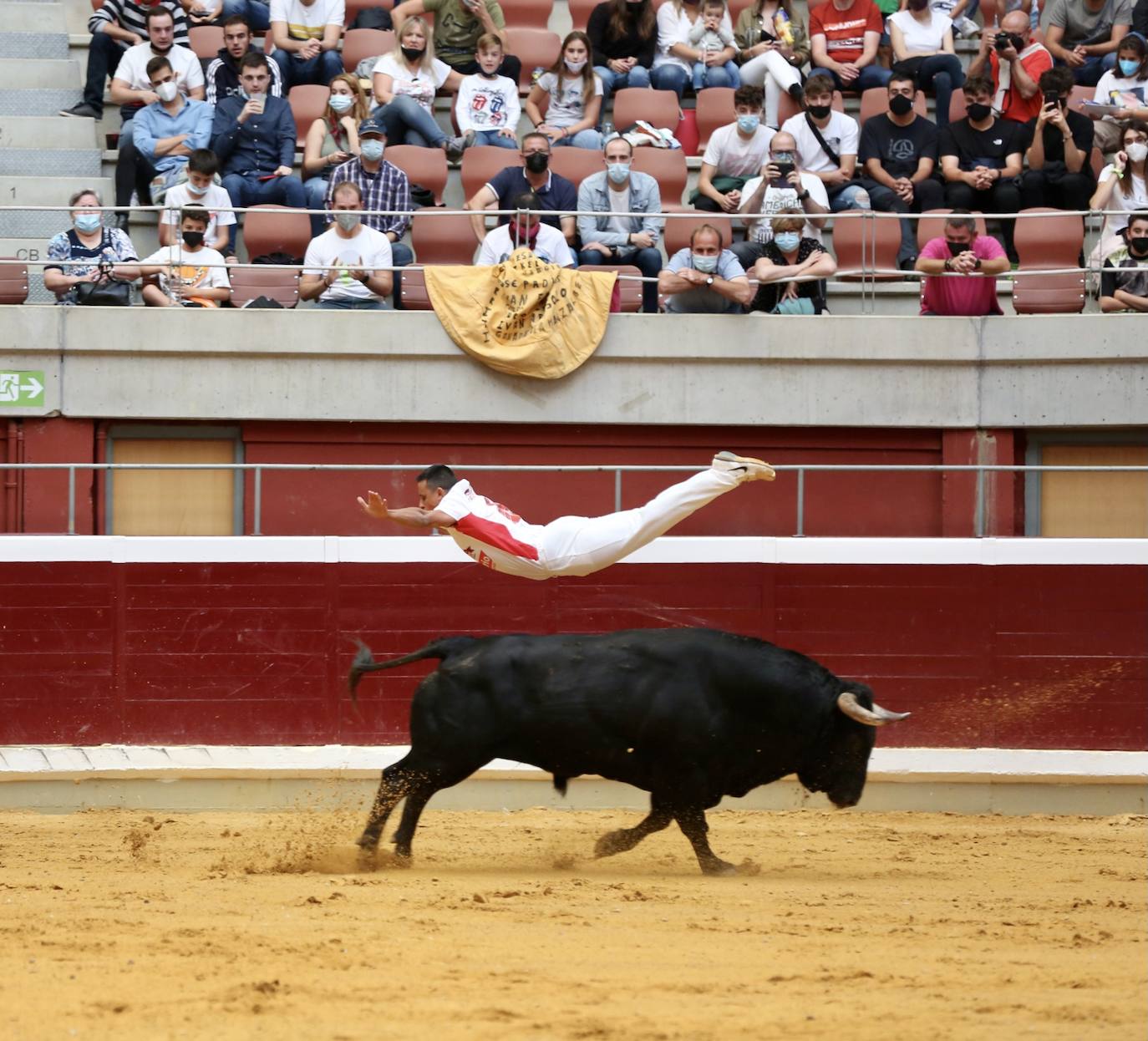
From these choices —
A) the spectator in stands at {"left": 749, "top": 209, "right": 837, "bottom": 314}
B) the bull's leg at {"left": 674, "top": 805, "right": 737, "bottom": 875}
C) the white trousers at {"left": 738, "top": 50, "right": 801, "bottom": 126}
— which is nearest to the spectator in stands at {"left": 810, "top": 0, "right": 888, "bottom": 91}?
the white trousers at {"left": 738, "top": 50, "right": 801, "bottom": 126}

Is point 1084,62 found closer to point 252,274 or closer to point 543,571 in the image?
point 252,274

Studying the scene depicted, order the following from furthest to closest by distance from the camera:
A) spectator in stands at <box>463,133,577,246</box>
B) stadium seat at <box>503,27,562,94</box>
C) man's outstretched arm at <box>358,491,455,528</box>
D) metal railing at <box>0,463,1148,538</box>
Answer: stadium seat at <box>503,27,562,94</box>, spectator in stands at <box>463,133,577,246</box>, metal railing at <box>0,463,1148,538</box>, man's outstretched arm at <box>358,491,455,528</box>

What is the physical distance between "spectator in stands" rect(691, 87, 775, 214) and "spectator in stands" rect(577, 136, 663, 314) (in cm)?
49

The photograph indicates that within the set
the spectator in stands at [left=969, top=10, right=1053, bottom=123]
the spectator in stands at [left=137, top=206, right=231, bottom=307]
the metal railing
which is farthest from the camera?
the spectator in stands at [left=969, top=10, right=1053, bottom=123]

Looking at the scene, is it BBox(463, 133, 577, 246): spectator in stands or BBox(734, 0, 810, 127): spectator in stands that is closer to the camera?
BBox(463, 133, 577, 246): spectator in stands

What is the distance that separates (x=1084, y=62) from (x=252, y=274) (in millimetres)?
7000

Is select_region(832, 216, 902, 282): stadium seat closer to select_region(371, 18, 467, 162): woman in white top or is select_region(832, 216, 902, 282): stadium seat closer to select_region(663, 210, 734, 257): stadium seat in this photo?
select_region(663, 210, 734, 257): stadium seat

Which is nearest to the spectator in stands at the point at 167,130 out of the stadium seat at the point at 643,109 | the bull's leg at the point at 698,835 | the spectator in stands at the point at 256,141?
the spectator in stands at the point at 256,141

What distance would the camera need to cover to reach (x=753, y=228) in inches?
500

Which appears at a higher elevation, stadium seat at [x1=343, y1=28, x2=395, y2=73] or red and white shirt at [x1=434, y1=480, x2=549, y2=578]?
stadium seat at [x1=343, y1=28, x2=395, y2=73]

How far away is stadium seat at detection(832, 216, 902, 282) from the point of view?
12.5 meters

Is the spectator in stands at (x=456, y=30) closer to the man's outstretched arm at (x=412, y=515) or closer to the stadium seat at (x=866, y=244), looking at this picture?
the stadium seat at (x=866, y=244)

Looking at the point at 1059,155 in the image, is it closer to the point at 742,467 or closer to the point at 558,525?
the point at 742,467

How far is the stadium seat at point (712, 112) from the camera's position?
46.3ft
